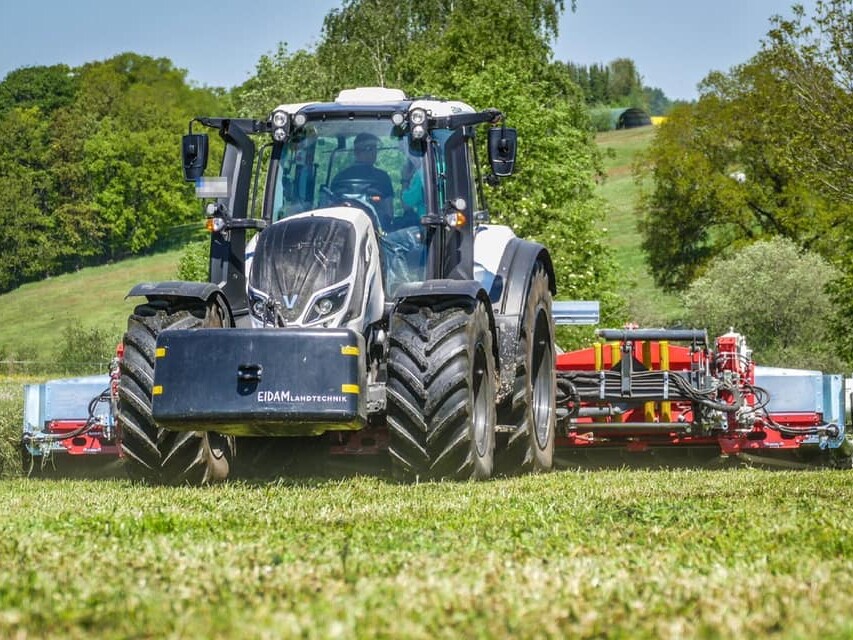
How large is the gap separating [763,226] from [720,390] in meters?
44.5

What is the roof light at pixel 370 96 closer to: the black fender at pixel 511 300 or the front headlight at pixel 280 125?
the front headlight at pixel 280 125

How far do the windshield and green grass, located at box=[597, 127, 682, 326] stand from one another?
31.4 m

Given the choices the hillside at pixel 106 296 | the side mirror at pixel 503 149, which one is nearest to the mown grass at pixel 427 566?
the side mirror at pixel 503 149

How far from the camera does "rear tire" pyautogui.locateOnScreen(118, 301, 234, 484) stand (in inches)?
417

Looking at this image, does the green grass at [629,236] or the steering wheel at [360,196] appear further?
the green grass at [629,236]

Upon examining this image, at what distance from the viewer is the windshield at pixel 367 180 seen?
37.4ft

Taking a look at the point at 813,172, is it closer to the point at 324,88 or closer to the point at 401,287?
the point at 401,287

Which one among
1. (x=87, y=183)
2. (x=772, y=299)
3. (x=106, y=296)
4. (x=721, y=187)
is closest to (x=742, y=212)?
(x=721, y=187)

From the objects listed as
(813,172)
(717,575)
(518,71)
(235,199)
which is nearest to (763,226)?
(518,71)

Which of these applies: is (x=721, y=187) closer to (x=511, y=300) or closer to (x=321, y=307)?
(x=511, y=300)

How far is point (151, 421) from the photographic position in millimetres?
10547

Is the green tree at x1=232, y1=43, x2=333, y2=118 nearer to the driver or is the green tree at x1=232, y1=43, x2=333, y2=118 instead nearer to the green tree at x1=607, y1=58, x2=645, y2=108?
the driver

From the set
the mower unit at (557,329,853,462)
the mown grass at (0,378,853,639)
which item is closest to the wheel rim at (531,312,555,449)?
the mower unit at (557,329,853,462)

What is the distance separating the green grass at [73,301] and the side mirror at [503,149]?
167 feet
